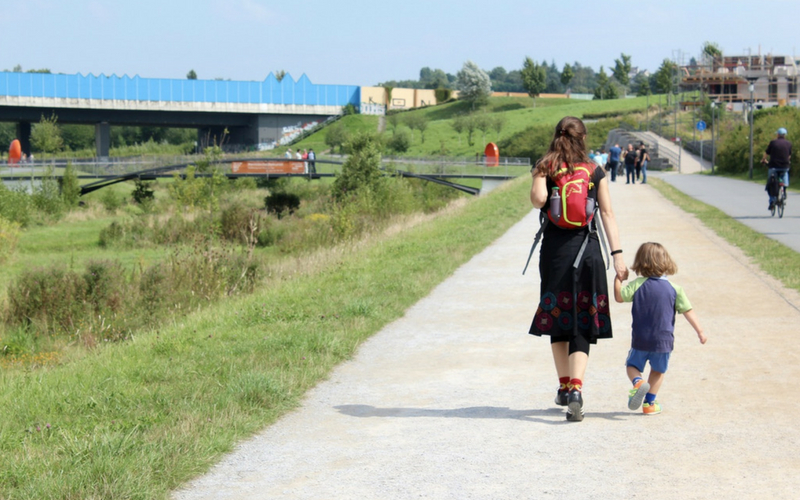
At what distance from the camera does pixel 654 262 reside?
553cm

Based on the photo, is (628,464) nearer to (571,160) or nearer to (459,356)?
(571,160)

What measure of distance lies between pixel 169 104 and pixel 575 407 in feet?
308

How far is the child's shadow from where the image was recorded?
18.2ft

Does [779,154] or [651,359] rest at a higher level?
[779,154]

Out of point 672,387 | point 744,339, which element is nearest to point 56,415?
point 672,387

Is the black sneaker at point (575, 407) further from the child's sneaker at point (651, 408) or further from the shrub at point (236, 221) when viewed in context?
the shrub at point (236, 221)

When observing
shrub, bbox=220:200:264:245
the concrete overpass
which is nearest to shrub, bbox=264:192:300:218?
shrub, bbox=220:200:264:245

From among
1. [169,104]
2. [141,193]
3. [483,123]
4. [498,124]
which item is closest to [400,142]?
[483,123]

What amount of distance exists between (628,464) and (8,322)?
1317 cm

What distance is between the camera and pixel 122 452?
15.0 ft

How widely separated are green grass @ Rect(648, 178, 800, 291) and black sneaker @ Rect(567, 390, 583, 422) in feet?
18.8

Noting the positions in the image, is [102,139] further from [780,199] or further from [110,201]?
[780,199]

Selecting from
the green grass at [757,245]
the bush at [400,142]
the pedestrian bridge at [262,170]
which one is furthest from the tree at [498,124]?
the green grass at [757,245]

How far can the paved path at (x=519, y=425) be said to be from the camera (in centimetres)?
430
